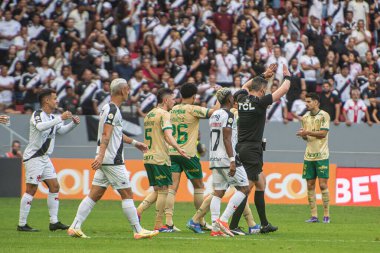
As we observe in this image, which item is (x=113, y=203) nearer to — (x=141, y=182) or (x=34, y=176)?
(x=141, y=182)

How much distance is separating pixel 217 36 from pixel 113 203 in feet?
28.9

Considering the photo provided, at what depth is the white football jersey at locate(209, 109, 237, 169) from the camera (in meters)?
15.7

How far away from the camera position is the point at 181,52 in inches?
1224

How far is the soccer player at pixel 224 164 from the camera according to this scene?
51.4ft

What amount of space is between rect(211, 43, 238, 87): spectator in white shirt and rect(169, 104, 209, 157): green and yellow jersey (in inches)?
505

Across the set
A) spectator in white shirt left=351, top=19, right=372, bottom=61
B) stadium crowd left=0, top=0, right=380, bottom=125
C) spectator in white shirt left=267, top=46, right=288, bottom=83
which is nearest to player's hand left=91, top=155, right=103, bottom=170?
stadium crowd left=0, top=0, right=380, bottom=125

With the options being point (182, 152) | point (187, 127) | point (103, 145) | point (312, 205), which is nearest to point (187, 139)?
point (187, 127)

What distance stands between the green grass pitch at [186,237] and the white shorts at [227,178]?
907 mm

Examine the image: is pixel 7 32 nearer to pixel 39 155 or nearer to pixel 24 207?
pixel 39 155

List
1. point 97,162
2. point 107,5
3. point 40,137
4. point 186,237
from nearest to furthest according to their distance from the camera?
point 97,162 → point 186,237 → point 40,137 → point 107,5

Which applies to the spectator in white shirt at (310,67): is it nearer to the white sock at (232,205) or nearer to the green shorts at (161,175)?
the green shorts at (161,175)

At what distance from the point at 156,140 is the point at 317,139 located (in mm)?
5041

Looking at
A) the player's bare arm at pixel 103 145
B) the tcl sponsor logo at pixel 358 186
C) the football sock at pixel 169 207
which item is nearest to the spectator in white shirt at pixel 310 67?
the tcl sponsor logo at pixel 358 186

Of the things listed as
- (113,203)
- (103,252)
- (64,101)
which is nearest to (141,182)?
(113,203)
